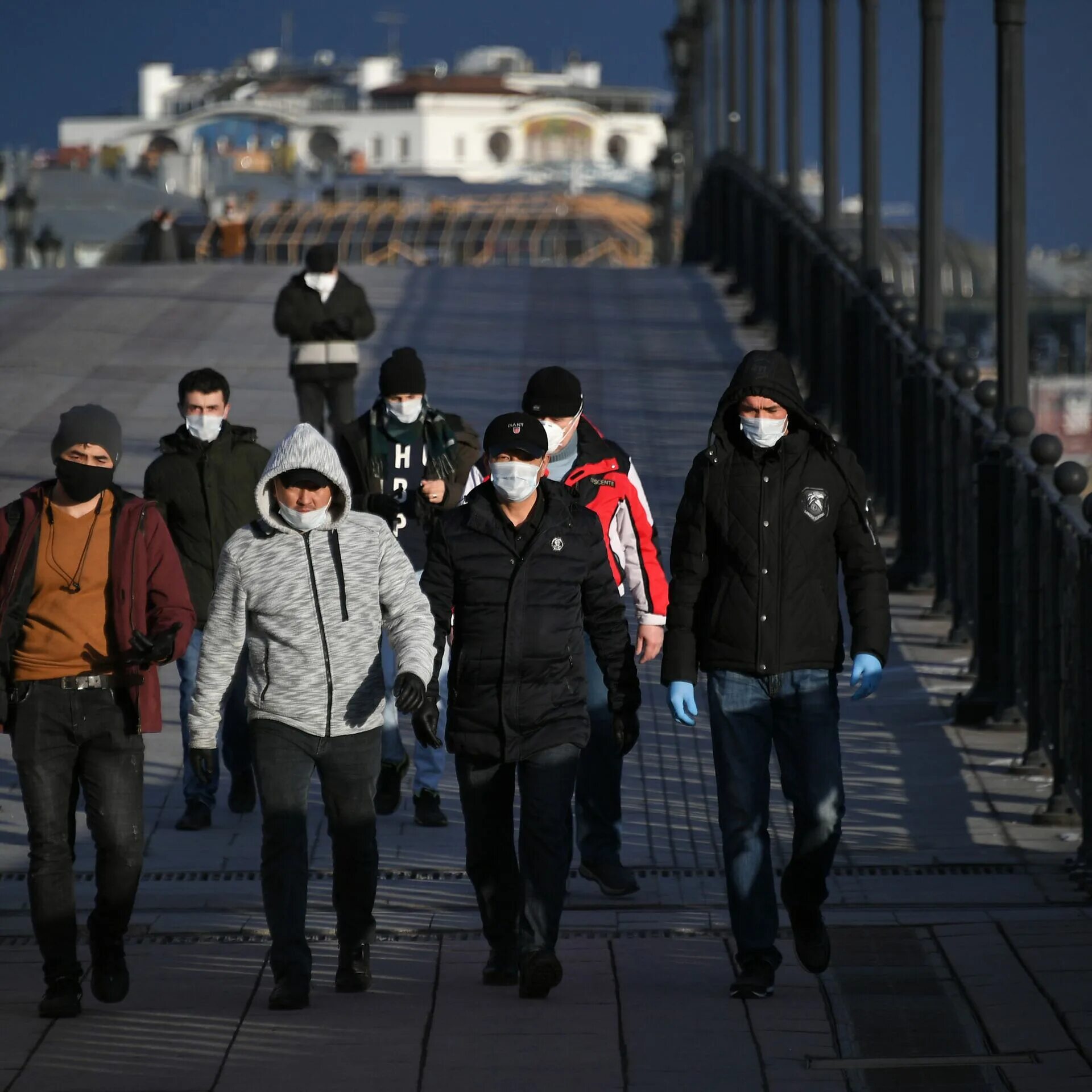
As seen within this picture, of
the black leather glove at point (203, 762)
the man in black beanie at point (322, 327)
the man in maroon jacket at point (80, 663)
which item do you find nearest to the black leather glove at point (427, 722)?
the black leather glove at point (203, 762)

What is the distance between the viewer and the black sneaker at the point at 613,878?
7.35 metres

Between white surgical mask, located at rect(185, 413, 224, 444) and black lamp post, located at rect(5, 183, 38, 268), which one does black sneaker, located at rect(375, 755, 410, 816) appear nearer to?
white surgical mask, located at rect(185, 413, 224, 444)

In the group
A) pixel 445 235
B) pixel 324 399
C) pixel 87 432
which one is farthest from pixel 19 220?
pixel 445 235

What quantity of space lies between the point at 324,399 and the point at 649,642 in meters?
7.76

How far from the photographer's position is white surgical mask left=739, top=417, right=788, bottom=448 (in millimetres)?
6105

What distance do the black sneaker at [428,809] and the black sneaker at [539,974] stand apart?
2.19 meters

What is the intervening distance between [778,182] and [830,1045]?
19735mm

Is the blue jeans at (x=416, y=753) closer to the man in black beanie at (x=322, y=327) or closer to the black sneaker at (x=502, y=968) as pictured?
the black sneaker at (x=502, y=968)

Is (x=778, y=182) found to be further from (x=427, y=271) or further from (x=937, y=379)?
(x=937, y=379)

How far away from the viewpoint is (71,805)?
20.5 ft

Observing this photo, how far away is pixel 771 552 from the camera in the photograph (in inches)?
240

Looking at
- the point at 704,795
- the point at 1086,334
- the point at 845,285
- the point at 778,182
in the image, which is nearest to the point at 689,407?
the point at 845,285

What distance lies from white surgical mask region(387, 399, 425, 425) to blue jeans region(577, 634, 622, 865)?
49.0 inches

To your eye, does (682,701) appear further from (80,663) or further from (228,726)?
(228,726)
